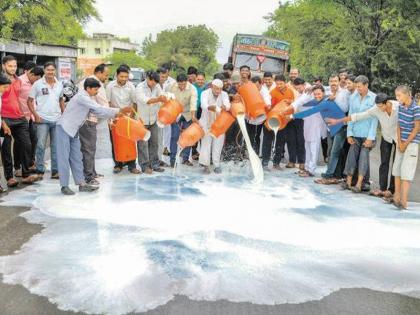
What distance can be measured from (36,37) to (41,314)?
21.8 m

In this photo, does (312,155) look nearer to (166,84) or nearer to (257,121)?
(257,121)

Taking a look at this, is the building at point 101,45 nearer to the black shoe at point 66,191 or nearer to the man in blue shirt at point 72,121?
the man in blue shirt at point 72,121

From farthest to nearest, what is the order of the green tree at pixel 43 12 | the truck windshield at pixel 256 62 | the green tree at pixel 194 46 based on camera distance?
the green tree at pixel 194 46 → the truck windshield at pixel 256 62 → the green tree at pixel 43 12

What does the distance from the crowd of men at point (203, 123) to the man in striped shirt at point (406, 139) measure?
0.01m

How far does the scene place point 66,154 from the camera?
567 centimetres

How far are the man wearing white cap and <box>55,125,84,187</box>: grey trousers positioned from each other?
6.68ft

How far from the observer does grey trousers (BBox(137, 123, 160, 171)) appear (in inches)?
274

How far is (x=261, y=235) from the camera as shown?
4.46 meters

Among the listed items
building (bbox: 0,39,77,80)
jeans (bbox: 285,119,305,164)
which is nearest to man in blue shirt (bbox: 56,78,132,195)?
jeans (bbox: 285,119,305,164)

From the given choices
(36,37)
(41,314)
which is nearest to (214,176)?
(41,314)

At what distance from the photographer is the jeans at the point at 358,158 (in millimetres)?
6199

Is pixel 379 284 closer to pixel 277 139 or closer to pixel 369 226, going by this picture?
pixel 369 226

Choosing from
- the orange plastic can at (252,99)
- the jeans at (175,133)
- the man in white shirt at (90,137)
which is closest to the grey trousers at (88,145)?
the man in white shirt at (90,137)

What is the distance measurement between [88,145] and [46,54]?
15.5 metres
